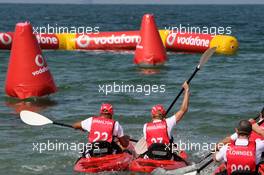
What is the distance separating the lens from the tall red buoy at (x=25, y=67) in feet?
47.4

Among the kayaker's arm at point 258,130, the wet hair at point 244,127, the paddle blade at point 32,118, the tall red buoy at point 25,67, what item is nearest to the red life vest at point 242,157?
the wet hair at point 244,127

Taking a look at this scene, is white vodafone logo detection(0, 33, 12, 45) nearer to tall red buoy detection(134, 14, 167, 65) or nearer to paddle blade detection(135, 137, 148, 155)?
tall red buoy detection(134, 14, 167, 65)

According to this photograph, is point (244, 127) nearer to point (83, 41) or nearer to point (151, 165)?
point (151, 165)

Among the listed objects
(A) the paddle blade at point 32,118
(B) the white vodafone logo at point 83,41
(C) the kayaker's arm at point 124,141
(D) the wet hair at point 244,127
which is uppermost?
(B) the white vodafone logo at point 83,41

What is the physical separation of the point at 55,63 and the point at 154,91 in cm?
705

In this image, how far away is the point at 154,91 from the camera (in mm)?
17641

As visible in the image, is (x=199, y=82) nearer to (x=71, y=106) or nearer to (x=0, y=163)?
(x=71, y=106)

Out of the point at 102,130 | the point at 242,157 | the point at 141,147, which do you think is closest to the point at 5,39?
the point at 141,147

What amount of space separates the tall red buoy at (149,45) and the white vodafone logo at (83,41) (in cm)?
449

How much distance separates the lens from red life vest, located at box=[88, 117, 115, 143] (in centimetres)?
930

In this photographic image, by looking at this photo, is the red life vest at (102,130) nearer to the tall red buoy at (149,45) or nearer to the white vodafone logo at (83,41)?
the tall red buoy at (149,45)

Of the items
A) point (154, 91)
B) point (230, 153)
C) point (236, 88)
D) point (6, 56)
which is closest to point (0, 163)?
point (230, 153)

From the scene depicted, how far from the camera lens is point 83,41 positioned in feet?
81.5

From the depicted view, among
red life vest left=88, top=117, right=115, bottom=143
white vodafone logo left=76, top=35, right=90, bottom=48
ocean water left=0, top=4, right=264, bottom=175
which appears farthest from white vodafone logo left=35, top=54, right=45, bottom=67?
white vodafone logo left=76, top=35, right=90, bottom=48
